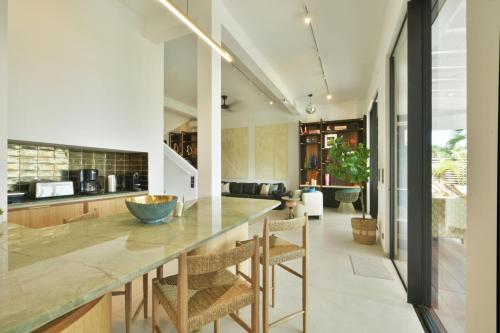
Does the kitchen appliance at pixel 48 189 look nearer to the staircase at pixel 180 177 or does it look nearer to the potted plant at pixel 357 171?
the staircase at pixel 180 177

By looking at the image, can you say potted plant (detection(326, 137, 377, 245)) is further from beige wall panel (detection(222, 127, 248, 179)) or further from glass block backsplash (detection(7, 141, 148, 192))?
beige wall panel (detection(222, 127, 248, 179))

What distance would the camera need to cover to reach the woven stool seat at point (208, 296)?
1.09 m

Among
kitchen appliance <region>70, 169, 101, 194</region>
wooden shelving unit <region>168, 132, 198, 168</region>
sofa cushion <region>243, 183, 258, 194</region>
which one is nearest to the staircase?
kitchen appliance <region>70, 169, 101, 194</region>

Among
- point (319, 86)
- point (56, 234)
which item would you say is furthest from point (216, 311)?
point (319, 86)

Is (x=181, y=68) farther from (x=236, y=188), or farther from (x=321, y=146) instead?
(x=321, y=146)

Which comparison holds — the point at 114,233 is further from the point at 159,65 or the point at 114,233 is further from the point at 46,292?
the point at 159,65

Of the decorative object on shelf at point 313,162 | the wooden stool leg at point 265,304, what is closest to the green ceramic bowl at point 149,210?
the wooden stool leg at point 265,304

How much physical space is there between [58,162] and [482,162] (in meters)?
4.18

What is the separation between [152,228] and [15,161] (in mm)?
2575

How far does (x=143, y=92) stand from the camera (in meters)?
3.72

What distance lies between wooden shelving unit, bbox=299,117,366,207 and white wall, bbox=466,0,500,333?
20.4 ft

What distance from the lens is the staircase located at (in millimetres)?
4906

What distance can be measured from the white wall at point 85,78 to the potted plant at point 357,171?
325 cm

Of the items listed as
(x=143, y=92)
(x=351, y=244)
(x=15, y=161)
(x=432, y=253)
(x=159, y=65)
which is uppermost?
(x=159, y=65)
